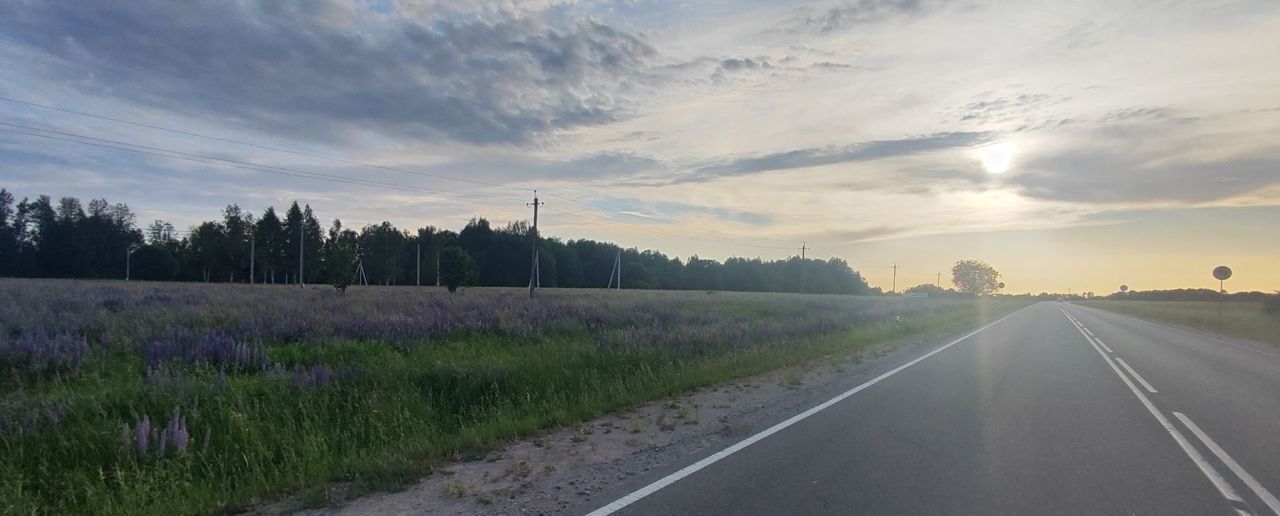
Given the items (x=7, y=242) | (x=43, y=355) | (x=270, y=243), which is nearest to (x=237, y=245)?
(x=270, y=243)

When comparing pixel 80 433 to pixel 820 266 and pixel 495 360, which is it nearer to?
pixel 495 360

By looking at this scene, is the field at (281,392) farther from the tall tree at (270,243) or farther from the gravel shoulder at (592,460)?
the tall tree at (270,243)

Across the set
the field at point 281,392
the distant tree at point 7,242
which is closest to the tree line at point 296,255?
the distant tree at point 7,242

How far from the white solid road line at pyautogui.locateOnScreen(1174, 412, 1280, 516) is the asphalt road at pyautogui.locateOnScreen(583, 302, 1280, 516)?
0.02 m

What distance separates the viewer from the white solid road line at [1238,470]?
5.39 meters

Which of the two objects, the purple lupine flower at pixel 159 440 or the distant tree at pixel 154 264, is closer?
the purple lupine flower at pixel 159 440

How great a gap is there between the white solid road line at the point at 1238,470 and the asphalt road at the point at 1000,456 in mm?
20

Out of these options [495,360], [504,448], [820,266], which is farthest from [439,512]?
[820,266]

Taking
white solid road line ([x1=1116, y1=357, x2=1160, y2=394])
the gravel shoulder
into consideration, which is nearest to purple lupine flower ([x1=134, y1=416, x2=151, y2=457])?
the gravel shoulder

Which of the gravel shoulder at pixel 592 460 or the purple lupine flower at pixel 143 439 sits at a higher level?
the purple lupine flower at pixel 143 439

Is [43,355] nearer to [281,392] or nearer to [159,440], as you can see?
[281,392]

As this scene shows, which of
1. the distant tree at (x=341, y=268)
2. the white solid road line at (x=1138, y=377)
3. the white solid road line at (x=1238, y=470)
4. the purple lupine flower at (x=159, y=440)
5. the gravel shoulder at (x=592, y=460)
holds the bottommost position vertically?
the white solid road line at (x=1138, y=377)

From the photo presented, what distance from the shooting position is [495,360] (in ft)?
39.2

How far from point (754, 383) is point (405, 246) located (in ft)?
377
